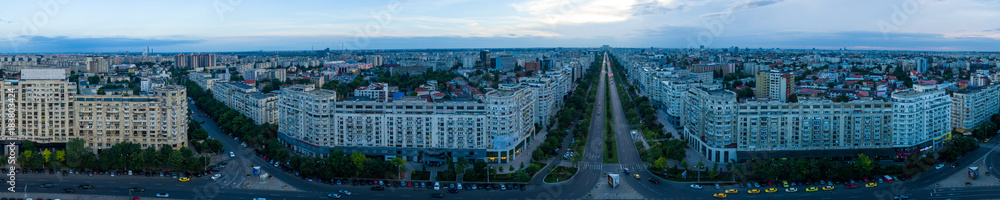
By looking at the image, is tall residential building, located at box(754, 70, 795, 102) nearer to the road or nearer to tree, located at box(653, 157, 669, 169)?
the road

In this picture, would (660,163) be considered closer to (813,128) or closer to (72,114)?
(813,128)

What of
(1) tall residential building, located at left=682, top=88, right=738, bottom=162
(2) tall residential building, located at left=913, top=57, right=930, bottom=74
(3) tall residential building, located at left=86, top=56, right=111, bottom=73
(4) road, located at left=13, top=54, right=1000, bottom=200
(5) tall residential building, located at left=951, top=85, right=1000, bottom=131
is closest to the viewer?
(4) road, located at left=13, top=54, right=1000, bottom=200

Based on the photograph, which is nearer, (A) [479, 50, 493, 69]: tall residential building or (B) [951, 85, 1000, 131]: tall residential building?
(B) [951, 85, 1000, 131]: tall residential building

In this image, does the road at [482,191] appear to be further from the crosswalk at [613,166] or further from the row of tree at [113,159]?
the row of tree at [113,159]

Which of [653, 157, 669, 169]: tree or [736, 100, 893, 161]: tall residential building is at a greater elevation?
[736, 100, 893, 161]: tall residential building

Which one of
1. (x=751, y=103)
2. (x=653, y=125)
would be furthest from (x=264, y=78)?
(x=751, y=103)

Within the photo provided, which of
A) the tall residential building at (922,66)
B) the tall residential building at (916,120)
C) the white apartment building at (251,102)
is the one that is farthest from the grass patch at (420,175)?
the tall residential building at (922,66)

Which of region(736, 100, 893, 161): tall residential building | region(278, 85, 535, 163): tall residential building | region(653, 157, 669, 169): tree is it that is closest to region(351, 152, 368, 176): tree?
region(278, 85, 535, 163): tall residential building
